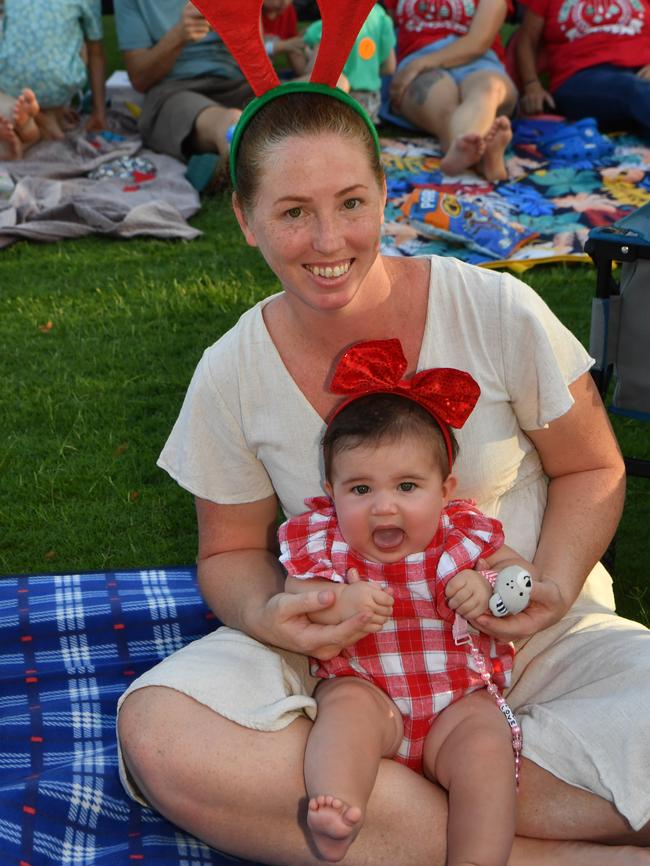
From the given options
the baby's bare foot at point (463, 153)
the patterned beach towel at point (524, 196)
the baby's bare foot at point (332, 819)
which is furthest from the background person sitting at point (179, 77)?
the baby's bare foot at point (332, 819)

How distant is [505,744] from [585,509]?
550 millimetres

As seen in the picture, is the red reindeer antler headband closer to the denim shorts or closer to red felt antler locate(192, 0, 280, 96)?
red felt antler locate(192, 0, 280, 96)

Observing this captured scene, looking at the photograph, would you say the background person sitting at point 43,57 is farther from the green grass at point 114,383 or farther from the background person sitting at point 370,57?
the background person sitting at point 370,57

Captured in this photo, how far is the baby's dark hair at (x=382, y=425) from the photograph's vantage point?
7.50ft

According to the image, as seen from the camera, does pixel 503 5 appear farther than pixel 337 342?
Yes

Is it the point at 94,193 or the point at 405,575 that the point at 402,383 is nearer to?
the point at 405,575

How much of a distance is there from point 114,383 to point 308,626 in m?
2.59

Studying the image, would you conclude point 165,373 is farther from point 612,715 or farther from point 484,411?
point 612,715

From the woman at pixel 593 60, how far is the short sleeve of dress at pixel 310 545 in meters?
5.27

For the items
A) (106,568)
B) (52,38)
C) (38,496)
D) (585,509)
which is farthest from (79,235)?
(585,509)

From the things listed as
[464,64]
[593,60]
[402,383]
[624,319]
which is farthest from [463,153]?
[402,383]

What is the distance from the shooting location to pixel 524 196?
6.16 m

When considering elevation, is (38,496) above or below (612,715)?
below

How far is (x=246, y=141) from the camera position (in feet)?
7.68
